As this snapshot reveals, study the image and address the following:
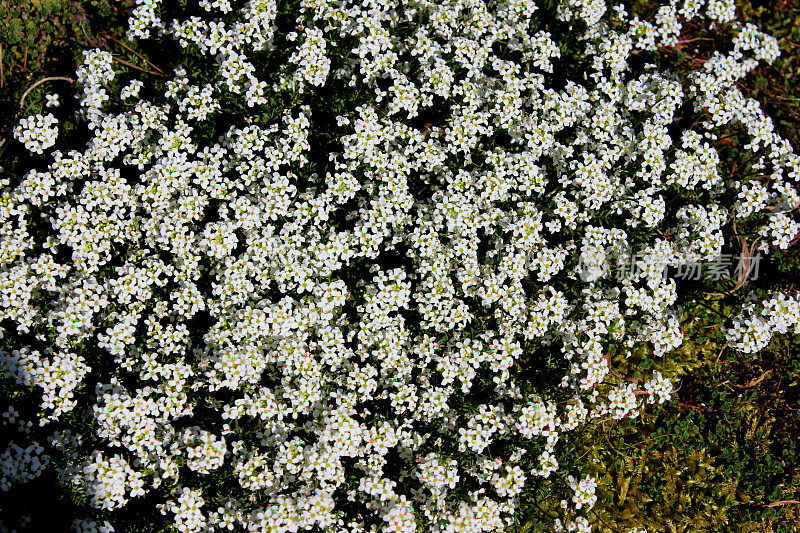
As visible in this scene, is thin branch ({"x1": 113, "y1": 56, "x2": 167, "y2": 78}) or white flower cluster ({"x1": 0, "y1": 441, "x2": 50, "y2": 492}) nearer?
white flower cluster ({"x1": 0, "y1": 441, "x2": 50, "y2": 492})

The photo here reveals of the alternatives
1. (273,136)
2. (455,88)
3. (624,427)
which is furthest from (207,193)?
(624,427)

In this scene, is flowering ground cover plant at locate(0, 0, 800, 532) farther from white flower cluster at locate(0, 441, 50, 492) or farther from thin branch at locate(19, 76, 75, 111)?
thin branch at locate(19, 76, 75, 111)

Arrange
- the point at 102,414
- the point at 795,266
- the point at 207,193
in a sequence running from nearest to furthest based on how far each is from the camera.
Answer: the point at 102,414
the point at 207,193
the point at 795,266

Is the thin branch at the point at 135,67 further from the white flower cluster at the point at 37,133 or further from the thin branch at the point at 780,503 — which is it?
the thin branch at the point at 780,503

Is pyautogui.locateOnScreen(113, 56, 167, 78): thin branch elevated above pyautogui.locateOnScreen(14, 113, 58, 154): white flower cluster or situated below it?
above

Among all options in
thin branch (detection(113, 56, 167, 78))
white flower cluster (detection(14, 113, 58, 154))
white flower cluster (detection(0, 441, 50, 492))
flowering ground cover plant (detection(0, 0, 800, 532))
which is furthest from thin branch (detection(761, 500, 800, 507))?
white flower cluster (detection(14, 113, 58, 154))

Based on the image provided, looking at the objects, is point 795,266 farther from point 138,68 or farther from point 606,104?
point 138,68

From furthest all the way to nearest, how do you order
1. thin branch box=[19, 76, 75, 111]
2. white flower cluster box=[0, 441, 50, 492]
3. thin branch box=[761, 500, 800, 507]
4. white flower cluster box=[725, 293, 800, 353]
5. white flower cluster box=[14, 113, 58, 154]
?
thin branch box=[761, 500, 800, 507]
thin branch box=[19, 76, 75, 111]
white flower cluster box=[725, 293, 800, 353]
white flower cluster box=[14, 113, 58, 154]
white flower cluster box=[0, 441, 50, 492]

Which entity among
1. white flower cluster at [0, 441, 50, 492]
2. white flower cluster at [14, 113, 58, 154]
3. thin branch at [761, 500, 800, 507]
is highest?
white flower cluster at [14, 113, 58, 154]

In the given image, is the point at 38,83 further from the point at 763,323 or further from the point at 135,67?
the point at 763,323
